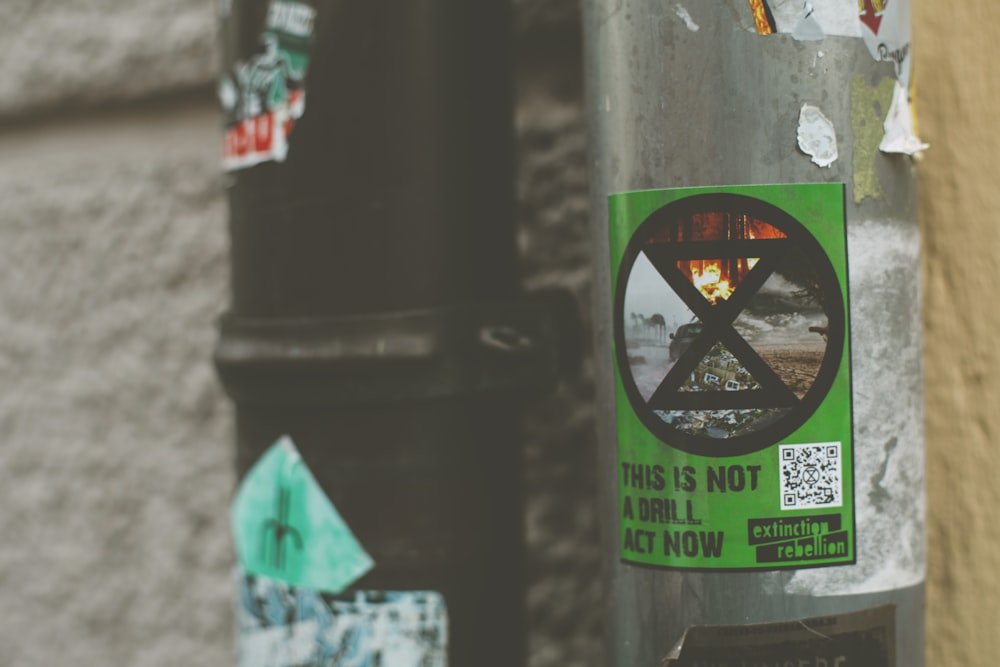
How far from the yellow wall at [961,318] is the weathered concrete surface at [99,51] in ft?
2.69

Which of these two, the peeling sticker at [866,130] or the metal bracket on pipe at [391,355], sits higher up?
the peeling sticker at [866,130]

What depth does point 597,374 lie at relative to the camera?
2.27ft

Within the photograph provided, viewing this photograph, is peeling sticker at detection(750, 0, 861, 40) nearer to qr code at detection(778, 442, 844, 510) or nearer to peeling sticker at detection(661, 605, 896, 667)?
qr code at detection(778, 442, 844, 510)

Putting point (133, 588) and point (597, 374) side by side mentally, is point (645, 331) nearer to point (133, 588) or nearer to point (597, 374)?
point (597, 374)

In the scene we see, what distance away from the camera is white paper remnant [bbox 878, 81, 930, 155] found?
0.63 m

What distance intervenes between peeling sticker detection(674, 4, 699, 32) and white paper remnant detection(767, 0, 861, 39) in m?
0.04

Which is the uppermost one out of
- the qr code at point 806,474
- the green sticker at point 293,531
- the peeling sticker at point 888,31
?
the peeling sticker at point 888,31

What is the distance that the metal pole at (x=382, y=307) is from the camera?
731 millimetres

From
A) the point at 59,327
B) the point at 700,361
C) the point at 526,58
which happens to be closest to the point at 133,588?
the point at 59,327

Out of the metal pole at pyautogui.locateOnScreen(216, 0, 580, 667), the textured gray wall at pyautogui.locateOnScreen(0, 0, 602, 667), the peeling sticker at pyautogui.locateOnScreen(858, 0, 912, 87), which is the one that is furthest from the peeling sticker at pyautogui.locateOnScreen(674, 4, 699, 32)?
the textured gray wall at pyautogui.locateOnScreen(0, 0, 602, 667)

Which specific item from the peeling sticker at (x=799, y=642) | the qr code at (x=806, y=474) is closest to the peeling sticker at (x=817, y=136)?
the qr code at (x=806, y=474)

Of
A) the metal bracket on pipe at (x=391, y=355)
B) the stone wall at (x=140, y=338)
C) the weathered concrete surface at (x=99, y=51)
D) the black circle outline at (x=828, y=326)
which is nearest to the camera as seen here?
the black circle outline at (x=828, y=326)

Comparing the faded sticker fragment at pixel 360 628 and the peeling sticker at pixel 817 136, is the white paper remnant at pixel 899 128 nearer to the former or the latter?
the peeling sticker at pixel 817 136

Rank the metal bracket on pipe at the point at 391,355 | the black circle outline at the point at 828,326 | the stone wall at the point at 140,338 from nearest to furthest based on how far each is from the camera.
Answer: the black circle outline at the point at 828,326 → the metal bracket on pipe at the point at 391,355 → the stone wall at the point at 140,338
